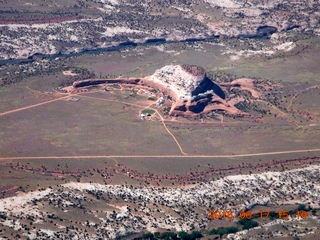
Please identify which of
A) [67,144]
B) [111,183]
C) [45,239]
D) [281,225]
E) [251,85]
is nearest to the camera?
[45,239]

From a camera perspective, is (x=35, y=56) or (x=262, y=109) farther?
(x=35, y=56)

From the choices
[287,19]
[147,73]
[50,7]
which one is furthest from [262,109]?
[50,7]

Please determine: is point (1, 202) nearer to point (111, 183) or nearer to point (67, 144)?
point (111, 183)
